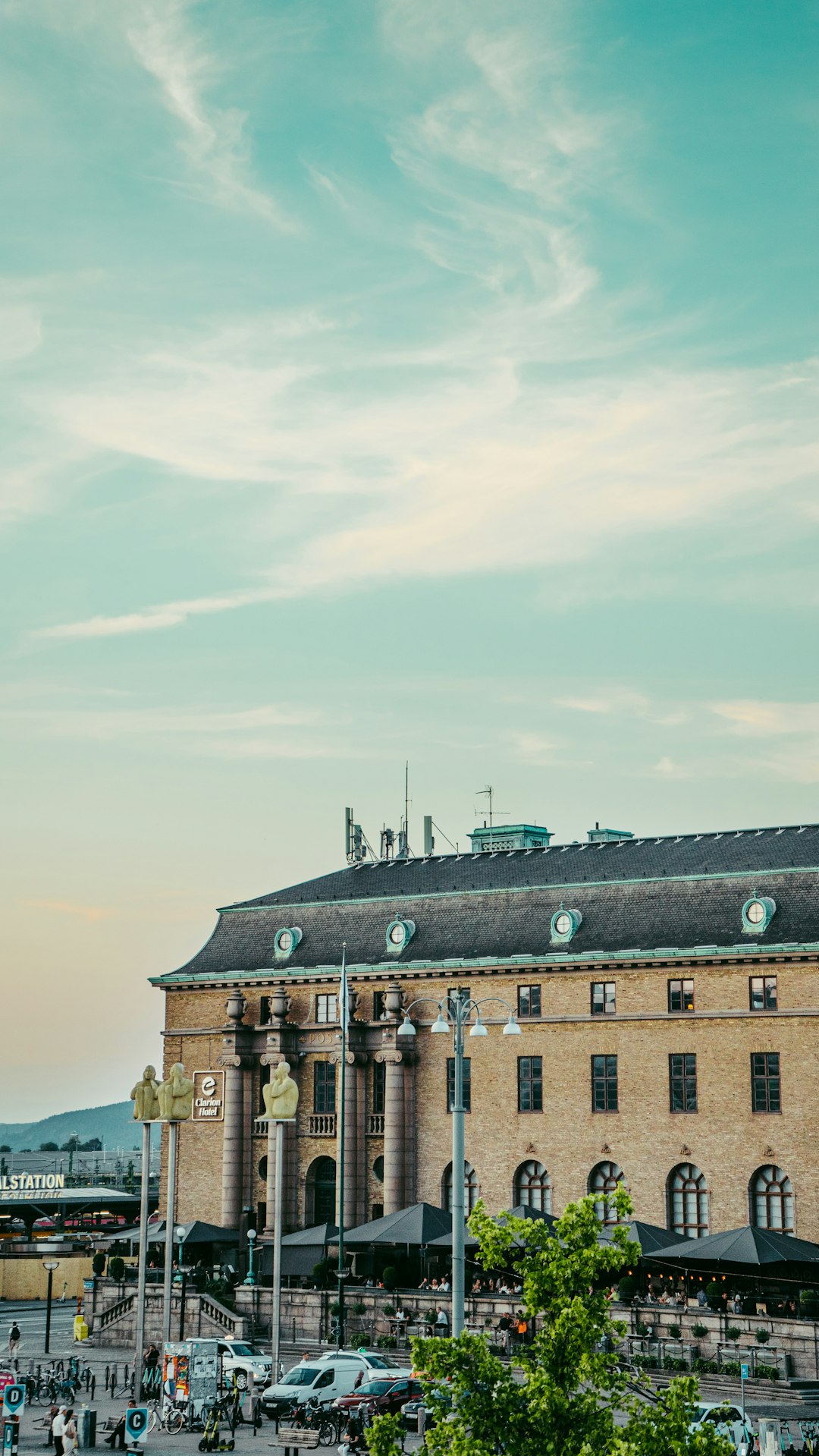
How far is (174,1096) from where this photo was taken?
60219 mm

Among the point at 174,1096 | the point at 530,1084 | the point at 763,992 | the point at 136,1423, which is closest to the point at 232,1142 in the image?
the point at 530,1084

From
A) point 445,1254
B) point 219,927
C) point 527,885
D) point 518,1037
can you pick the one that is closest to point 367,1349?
point 445,1254

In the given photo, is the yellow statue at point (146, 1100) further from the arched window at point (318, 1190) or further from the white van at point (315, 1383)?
the arched window at point (318, 1190)

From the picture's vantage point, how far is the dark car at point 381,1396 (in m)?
49.3

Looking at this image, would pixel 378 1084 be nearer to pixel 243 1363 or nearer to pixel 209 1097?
pixel 209 1097

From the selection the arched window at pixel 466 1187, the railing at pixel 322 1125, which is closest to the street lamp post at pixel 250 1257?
the railing at pixel 322 1125

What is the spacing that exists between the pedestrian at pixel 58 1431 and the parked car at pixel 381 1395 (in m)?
8.05

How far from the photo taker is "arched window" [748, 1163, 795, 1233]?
70688 millimetres

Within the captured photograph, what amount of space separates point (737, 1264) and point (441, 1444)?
132 ft

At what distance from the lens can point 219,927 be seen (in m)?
93.4

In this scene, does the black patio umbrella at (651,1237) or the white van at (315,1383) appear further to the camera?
the black patio umbrella at (651,1237)

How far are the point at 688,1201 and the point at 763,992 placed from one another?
28.1ft

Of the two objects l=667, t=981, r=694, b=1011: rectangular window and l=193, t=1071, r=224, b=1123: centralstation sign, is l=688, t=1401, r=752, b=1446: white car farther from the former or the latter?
l=193, t=1071, r=224, b=1123: centralstation sign

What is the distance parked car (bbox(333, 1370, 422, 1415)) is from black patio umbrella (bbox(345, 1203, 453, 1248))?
1857cm
